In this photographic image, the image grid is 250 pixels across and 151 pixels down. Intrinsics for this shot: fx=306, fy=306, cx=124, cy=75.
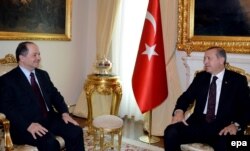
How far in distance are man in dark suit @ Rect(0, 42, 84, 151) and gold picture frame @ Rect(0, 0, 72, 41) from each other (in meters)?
1.21

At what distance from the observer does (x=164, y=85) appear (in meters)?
4.31

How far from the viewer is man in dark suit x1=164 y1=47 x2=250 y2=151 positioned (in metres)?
2.97

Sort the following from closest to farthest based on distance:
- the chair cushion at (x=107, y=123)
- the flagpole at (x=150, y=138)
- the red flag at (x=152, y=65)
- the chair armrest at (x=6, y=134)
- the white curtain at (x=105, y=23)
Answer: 1. the chair armrest at (x=6, y=134)
2. the chair cushion at (x=107, y=123)
3. the red flag at (x=152, y=65)
4. the flagpole at (x=150, y=138)
5. the white curtain at (x=105, y=23)

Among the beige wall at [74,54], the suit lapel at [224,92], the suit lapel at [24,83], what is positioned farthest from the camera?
the beige wall at [74,54]

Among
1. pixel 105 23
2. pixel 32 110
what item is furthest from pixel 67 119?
pixel 105 23

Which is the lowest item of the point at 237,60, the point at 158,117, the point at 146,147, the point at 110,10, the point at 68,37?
the point at 146,147

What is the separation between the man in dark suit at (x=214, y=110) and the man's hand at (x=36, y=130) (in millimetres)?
1169

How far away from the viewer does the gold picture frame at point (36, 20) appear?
4055 millimetres

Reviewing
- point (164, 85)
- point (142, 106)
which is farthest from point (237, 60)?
point (142, 106)

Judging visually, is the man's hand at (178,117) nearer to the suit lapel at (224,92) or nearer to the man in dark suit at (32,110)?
the suit lapel at (224,92)

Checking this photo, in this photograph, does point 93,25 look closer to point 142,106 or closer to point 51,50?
point 51,50

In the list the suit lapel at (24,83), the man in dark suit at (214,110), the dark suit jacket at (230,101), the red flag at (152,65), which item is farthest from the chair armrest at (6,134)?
the red flag at (152,65)

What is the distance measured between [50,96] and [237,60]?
8.12ft

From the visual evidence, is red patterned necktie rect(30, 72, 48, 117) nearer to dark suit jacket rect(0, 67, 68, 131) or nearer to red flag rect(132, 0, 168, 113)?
dark suit jacket rect(0, 67, 68, 131)
